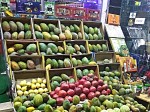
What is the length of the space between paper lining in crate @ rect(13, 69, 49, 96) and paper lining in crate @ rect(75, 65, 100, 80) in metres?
0.53

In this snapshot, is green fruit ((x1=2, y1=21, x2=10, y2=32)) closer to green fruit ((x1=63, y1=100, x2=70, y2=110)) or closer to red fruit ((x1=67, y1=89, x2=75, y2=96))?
red fruit ((x1=67, y1=89, x2=75, y2=96))

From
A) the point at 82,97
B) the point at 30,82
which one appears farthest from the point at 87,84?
the point at 30,82

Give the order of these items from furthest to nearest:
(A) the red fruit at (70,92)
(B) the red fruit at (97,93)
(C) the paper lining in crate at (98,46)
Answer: (C) the paper lining in crate at (98,46), (B) the red fruit at (97,93), (A) the red fruit at (70,92)

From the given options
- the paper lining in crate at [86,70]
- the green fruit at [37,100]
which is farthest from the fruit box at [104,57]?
the green fruit at [37,100]

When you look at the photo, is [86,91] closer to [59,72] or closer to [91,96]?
[91,96]

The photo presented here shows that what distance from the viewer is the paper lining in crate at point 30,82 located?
10.2 ft

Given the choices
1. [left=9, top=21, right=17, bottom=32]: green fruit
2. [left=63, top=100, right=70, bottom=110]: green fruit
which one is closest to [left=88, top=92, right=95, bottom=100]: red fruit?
[left=63, top=100, right=70, bottom=110]: green fruit

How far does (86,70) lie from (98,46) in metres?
0.70

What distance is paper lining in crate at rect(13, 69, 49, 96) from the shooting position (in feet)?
10.2

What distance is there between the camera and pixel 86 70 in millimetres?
3668

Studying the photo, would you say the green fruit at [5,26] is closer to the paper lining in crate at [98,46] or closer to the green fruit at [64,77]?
the green fruit at [64,77]

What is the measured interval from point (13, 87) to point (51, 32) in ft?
3.85

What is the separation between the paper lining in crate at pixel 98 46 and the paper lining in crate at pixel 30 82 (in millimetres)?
1127

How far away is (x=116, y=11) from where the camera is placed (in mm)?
4621
